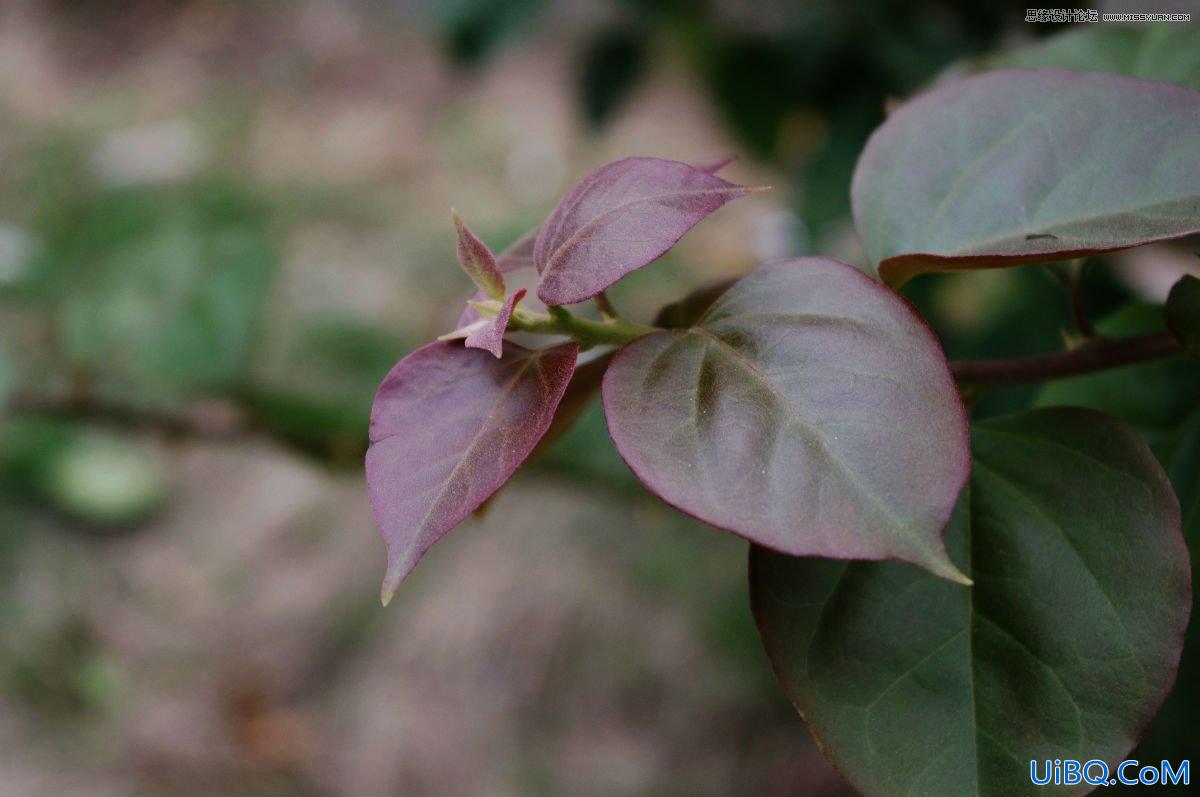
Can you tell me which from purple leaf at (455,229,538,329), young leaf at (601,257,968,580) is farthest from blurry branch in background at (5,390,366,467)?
young leaf at (601,257,968,580)

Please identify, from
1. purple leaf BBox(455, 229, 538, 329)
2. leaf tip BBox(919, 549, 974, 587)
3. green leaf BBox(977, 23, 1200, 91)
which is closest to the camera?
leaf tip BBox(919, 549, 974, 587)

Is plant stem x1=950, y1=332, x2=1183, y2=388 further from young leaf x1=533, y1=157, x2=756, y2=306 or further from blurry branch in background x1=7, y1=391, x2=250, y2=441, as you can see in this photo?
blurry branch in background x1=7, y1=391, x2=250, y2=441

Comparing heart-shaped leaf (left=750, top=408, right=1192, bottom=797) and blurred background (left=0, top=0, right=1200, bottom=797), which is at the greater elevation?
heart-shaped leaf (left=750, top=408, right=1192, bottom=797)

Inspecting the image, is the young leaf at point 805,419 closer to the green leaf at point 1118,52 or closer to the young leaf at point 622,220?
the young leaf at point 622,220

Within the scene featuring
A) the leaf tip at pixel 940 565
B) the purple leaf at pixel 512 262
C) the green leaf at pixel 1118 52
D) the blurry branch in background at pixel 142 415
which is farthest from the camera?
the blurry branch in background at pixel 142 415

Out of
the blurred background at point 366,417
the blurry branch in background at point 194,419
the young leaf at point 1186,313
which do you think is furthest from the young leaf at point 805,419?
the blurry branch in background at point 194,419

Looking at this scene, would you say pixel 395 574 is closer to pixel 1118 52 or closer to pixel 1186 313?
pixel 1186 313

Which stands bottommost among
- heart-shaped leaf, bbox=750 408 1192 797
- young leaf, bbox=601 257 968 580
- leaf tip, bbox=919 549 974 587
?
heart-shaped leaf, bbox=750 408 1192 797
